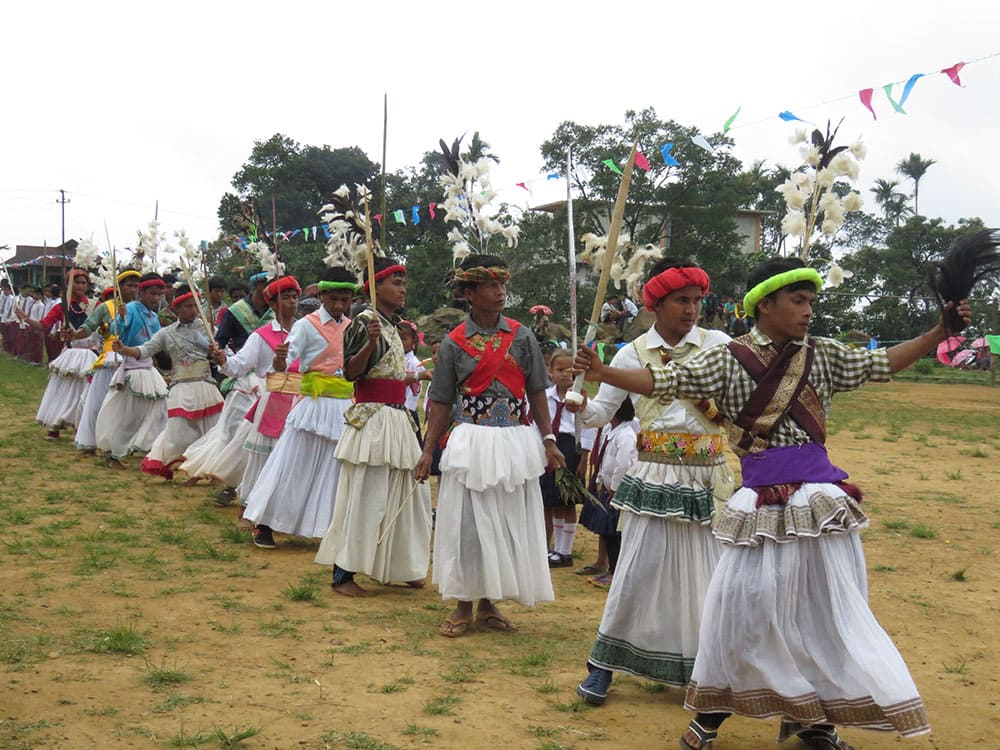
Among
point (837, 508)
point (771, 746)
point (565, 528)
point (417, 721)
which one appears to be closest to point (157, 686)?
point (417, 721)

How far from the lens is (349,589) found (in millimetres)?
6758

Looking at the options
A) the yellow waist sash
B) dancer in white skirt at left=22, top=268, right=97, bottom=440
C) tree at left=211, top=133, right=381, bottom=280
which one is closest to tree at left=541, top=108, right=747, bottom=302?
tree at left=211, top=133, right=381, bottom=280

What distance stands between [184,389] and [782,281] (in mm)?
7792

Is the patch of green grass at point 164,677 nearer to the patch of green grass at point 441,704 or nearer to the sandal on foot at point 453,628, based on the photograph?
the patch of green grass at point 441,704

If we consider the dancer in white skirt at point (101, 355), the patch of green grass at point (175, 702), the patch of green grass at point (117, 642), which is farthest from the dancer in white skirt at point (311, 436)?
the dancer in white skirt at point (101, 355)

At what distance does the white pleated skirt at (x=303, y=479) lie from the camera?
7.86 meters

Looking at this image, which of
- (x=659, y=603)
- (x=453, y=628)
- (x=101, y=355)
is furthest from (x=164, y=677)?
(x=101, y=355)

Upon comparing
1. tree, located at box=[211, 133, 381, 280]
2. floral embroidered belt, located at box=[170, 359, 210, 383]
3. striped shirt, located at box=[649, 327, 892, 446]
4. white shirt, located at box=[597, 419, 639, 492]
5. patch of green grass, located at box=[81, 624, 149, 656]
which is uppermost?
tree, located at box=[211, 133, 381, 280]

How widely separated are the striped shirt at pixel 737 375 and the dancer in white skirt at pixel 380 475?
2777mm

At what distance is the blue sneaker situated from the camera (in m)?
4.74

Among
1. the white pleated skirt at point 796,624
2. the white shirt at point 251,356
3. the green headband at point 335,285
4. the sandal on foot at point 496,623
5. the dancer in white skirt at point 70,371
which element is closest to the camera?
the white pleated skirt at point 796,624

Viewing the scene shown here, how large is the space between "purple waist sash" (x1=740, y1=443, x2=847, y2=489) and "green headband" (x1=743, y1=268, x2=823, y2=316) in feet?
2.02

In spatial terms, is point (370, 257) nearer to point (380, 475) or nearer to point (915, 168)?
point (380, 475)

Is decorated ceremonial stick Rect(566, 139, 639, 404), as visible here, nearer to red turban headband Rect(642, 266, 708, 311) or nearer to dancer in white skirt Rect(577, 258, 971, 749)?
dancer in white skirt Rect(577, 258, 971, 749)
